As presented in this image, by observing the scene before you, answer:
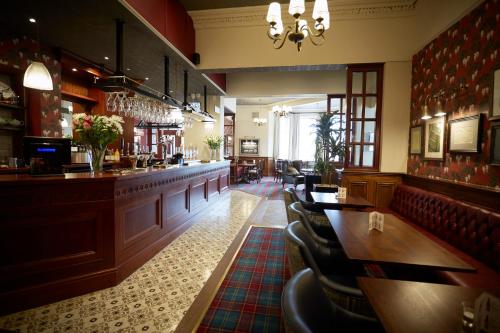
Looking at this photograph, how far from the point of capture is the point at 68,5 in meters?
3.18

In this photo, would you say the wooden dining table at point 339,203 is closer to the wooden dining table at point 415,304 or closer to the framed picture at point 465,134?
the framed picture at point 465,134

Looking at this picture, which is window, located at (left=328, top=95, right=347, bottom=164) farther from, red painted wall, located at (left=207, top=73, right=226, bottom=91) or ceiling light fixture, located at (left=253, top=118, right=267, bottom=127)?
ceiling light fixture, located at (left=253, top=118, right=267, bottom=127)

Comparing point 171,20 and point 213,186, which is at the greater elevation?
point 171,20

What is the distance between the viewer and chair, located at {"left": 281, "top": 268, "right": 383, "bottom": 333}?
2.63ft

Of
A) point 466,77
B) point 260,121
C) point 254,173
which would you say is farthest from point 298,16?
point 260,121

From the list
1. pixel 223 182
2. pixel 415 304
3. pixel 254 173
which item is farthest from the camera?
pixel 254 173

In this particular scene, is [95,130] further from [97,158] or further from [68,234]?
[68,234]

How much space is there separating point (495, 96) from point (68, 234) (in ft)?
15.4

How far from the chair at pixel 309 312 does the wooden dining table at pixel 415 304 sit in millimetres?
223

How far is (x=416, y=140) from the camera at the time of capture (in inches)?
174

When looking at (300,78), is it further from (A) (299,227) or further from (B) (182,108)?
(A) (299,227)

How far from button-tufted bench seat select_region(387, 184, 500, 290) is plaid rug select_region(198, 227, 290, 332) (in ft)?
5.10

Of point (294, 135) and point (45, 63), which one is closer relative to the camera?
point (45, 63)

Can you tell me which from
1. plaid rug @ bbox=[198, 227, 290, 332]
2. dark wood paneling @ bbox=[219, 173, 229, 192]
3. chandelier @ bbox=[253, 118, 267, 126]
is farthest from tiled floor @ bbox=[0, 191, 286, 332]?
chandelier @ bbox=[253, 118, 267, 126]
